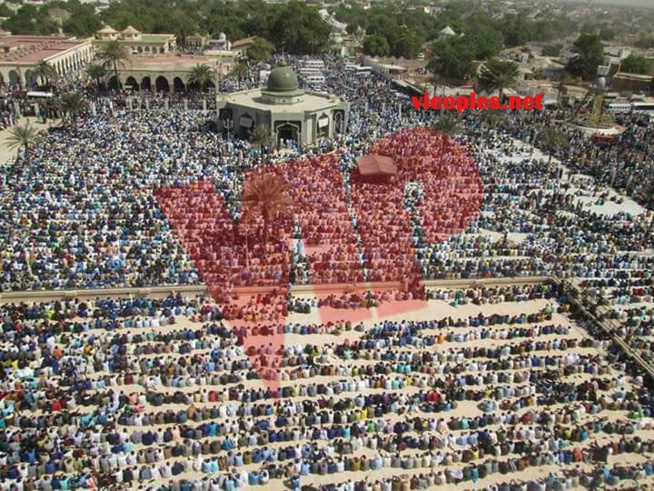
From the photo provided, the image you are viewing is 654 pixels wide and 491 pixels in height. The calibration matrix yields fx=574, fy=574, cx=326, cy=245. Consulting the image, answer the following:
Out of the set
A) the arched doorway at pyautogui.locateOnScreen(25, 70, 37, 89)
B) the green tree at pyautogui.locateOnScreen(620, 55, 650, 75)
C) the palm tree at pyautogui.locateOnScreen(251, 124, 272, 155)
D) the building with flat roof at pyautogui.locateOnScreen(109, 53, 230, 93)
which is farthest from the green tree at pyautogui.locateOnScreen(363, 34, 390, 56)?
the palm tree at pyautogui.locateOnScreen(251, 124, 272, 155)

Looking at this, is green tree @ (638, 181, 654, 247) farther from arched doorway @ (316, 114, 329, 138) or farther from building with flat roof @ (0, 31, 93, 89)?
building with flat roof @ (0, 31, 93, 89)

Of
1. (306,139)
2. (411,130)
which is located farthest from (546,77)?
(306,139)

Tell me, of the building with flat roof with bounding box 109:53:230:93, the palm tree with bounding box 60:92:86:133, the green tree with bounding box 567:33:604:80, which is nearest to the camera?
the palm tree with bounding box 60:92:86:133

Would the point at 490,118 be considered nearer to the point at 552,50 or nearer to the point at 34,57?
the point at 34,57

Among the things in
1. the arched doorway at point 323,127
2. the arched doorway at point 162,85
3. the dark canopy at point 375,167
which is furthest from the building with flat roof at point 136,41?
the dark canopy at point 375,167

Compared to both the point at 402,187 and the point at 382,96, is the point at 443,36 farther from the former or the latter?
the point at 402,187

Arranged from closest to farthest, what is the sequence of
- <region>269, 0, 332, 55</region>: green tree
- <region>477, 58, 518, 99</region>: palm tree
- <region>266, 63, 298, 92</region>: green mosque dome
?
<region>266, 63, 298, 92</region>: green mosque dome
<region>477, 58, 518, 99</region>: palm tree
<region>269, 0, 332, 55</region>: green tree
